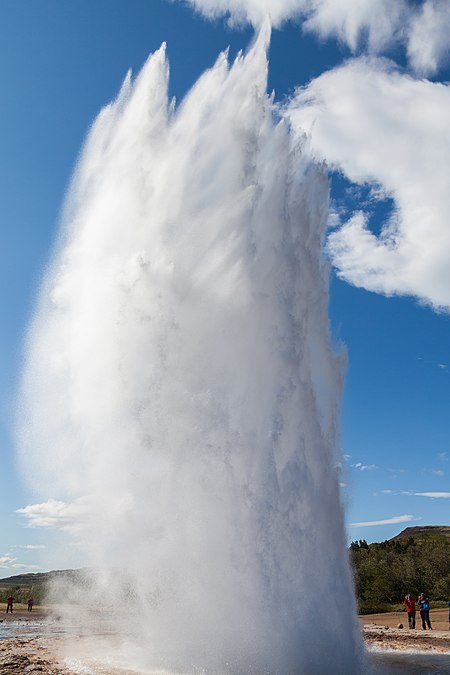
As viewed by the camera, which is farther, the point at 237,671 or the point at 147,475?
the point at 147,475

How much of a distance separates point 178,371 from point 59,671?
25.1ft

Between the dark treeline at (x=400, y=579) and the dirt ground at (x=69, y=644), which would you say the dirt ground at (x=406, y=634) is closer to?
the dirt ground at (x=69, y=644)

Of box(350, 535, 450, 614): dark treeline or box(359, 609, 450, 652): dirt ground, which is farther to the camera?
box(350, 535, 450, 614): dark treeline

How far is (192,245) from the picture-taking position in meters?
18.6

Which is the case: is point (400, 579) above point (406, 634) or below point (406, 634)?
above

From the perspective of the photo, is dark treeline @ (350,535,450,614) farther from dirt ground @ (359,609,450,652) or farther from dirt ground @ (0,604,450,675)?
dirt ground @ (0,604,450,675)

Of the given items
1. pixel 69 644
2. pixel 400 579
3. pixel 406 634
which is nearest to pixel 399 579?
pixel 400 579

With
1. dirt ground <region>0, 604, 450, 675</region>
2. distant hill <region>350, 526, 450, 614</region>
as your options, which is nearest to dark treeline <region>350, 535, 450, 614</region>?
distant hill <region>350, 526, 450, 614</region>

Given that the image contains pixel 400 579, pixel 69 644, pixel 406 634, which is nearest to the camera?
pixel 69 644

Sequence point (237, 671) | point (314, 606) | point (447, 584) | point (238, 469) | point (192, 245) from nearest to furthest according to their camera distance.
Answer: point (237, 671) < point (314, 606) < point (238, 469) < point (192, 245) < point (447, 584)

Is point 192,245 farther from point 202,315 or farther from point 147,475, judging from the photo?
point 147,475

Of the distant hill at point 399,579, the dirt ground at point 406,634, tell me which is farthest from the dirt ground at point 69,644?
the distant hill at point 399,579

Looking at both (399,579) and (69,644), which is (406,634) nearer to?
(69,644)

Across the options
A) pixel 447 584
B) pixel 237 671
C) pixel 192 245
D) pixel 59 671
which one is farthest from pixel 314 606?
pixel 447 584
